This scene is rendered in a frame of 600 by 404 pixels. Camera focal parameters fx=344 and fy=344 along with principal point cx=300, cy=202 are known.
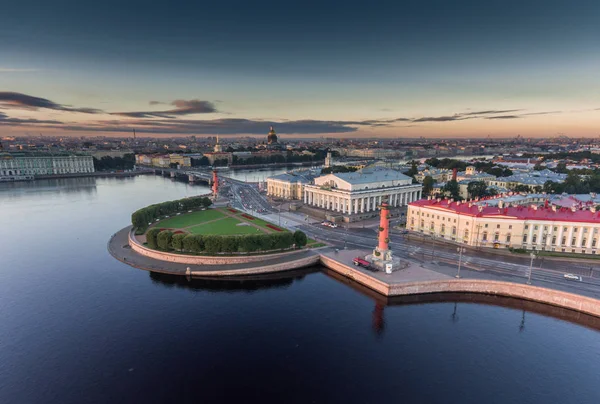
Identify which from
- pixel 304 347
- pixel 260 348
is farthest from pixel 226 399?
pixel 304 347

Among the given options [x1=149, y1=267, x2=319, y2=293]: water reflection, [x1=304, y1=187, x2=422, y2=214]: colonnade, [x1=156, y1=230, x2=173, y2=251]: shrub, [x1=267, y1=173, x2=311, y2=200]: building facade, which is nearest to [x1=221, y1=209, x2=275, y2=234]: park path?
[x1=149, y1=267, x2=319, y2=293]: water reflection

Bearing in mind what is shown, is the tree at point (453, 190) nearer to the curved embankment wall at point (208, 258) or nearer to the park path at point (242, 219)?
the park path at point (242, 219)

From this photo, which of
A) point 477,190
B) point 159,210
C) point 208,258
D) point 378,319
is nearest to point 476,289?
point 378,319

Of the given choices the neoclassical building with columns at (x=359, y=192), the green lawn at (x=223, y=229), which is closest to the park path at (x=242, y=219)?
the green lawn at (x=223, y=229)

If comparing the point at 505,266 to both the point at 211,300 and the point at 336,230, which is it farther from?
the point at 211,300

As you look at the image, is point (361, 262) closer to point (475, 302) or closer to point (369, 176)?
point (475, 302)
